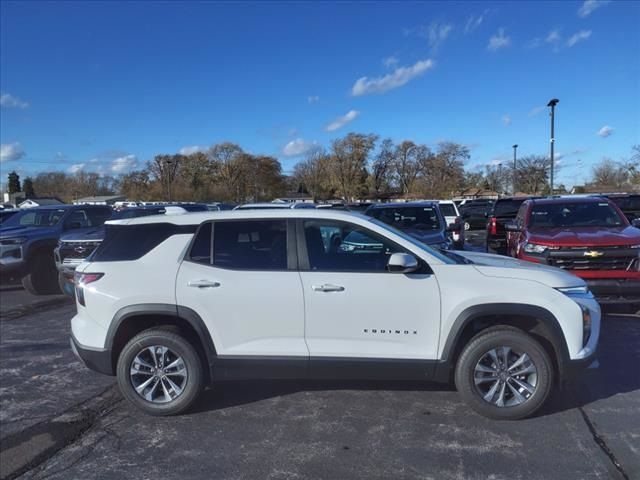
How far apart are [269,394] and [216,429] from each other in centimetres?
81

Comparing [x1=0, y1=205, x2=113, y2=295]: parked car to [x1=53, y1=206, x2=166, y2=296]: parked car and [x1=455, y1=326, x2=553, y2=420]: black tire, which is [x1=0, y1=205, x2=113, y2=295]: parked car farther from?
[x1=455, y1=326, x2=553, y2=420]: black tire

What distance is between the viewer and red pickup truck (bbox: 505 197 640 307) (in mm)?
6863

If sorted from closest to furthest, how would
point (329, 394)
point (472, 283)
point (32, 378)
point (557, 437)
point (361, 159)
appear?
point (557, 437) → point (472, 283) → point (329, 394) → point (32, 378) → point (361, 159)

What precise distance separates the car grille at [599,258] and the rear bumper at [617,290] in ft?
0.77

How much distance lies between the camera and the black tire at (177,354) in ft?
13.9

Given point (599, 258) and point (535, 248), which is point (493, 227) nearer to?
point (535, 248)

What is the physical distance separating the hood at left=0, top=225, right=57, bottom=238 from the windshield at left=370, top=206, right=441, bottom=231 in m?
7.09

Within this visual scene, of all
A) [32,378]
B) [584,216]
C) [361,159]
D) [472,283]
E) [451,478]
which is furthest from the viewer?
[361,159]

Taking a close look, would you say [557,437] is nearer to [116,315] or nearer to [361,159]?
[116,315]

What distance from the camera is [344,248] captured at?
4.35 metres

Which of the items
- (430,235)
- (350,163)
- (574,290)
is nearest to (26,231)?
(430,235)

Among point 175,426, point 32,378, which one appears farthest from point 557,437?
point 32,378

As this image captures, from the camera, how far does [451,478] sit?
3295 mm

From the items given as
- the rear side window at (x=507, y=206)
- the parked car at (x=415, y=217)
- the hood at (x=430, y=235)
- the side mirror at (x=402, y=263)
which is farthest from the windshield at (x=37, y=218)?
the rear side window at (x=507, y=206)
